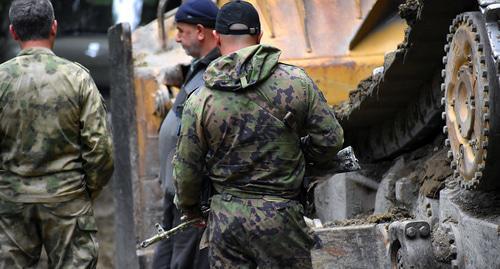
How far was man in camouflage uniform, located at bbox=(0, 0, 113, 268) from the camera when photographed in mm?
6254

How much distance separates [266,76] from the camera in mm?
5570

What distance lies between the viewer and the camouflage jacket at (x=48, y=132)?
20.5 feet

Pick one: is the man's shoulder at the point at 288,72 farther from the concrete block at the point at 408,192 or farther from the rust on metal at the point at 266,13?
the rust on metal at the point at 266,13

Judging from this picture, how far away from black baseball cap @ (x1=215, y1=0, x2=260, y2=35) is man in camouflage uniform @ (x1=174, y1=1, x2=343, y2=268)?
119 millimetres

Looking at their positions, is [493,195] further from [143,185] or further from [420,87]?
[143,185]

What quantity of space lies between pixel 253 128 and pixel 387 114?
290 cm

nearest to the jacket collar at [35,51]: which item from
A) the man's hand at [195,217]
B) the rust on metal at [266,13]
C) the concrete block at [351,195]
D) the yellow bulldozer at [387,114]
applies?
the man's hand at [195,217]

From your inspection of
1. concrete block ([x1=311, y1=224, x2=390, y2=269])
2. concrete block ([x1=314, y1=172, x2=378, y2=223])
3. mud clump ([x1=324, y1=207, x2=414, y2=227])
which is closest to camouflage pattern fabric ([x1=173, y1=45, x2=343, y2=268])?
concrete block ([x1=311, y1=224, x2=390, y2=269])

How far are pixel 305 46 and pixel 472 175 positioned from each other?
3.80 m

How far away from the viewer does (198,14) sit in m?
7.12

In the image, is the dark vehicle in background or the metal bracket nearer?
the metal bracket

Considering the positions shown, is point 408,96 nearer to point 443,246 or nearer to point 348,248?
point 348,248

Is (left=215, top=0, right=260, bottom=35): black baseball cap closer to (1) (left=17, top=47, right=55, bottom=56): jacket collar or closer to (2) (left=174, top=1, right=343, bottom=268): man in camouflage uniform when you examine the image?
(2) (left=174, top=1, right=343, bottom=268): man in camouflage uniform

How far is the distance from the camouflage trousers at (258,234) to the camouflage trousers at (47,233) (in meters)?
0.94
